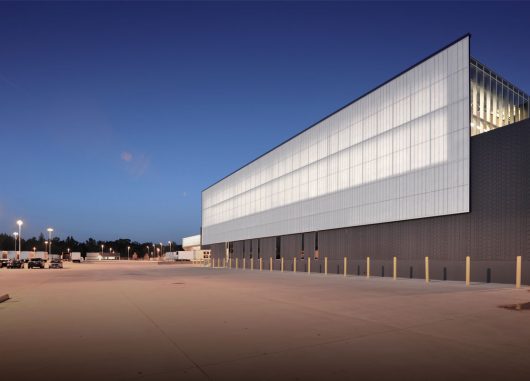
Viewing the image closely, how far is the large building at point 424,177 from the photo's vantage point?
26141mm

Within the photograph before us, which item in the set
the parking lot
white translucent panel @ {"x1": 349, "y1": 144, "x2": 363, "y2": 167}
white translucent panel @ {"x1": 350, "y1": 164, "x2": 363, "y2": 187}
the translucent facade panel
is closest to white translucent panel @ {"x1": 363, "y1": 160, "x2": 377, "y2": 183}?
white translucent panel @ {"x1": 350, "y1": 164, "x2": 363, "y2": 187}

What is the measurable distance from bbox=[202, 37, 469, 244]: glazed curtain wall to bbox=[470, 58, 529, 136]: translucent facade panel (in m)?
1.11

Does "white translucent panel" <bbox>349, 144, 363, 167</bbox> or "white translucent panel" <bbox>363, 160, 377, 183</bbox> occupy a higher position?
"white translucent panel" <bbox>349, 144, 363, 167</bbox>

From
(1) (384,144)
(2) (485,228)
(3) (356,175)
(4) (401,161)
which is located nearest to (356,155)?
(3) (356,175)

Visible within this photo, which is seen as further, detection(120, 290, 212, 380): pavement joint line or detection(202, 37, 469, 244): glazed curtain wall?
detection(202, 37, 469, 244): glazed curtain wall

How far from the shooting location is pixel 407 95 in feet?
113

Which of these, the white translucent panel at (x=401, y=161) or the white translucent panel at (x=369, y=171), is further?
the white translucent panel at (x=369, y=171)

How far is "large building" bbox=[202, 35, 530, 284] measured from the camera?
26141mm

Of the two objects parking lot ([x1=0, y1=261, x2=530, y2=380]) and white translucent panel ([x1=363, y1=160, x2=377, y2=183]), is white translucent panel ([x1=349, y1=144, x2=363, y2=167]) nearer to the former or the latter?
white translucent panel ([x1=363, y1=160, x2=377, y2=183])

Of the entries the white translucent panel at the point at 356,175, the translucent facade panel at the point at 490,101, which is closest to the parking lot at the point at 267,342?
the translucent facade panel at the point at 490,101

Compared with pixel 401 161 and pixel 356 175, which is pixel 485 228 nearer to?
pixel 401 161

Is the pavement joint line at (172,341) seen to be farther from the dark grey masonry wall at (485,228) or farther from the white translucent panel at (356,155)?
the white translucent panel at (356,155)

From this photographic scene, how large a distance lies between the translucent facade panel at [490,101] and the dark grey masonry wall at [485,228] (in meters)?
2.73

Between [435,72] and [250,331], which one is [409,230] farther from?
[250,331]
